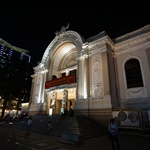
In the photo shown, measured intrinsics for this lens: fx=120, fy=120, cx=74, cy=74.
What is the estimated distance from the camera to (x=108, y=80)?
42.5 feet

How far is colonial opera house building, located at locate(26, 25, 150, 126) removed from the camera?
40.0 feet

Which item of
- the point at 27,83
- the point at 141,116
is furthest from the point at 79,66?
the point at 27,83

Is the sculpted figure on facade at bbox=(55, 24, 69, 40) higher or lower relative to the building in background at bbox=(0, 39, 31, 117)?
higher

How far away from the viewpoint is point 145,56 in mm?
13039

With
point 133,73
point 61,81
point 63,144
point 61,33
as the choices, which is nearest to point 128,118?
point 133,73

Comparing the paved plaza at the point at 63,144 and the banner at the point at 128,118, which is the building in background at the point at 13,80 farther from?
the banner at the point at 128,118

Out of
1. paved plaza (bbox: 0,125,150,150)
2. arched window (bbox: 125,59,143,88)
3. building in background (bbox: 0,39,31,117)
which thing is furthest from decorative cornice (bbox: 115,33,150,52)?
building in background (bbox: 0,39,31,117)

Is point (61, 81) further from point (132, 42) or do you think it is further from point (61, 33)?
point (132, 42)

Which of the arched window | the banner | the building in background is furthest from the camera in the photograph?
the building in background

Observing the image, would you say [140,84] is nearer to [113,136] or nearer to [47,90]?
[113,136]

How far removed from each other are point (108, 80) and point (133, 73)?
3.17m

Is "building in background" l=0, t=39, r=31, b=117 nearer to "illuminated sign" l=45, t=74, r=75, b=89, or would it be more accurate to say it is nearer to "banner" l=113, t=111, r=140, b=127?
"illuminated sign" l=45, t=74, r=75, b=89

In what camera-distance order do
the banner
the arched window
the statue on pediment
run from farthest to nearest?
the statue on pediment
the arched window
the banner

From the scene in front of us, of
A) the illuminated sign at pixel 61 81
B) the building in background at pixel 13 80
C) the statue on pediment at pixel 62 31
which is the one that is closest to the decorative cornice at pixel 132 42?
the illuminated sign at pixel 61 81
